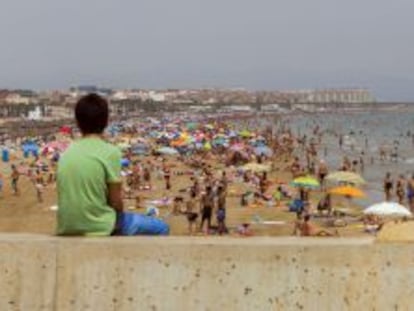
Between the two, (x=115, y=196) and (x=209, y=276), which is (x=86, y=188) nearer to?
(x=115, y=196)

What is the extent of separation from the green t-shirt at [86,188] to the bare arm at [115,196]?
0.02 metres

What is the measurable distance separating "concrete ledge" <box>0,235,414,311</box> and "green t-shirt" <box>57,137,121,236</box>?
248 mm

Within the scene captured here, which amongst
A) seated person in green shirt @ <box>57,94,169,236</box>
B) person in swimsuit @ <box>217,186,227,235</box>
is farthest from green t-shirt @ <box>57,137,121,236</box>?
person in swimsuit @ <box>217,186,227,235</box>

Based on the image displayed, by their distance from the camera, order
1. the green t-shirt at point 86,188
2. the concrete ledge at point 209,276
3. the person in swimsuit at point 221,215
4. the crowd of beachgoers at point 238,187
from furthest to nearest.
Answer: the crowd of beachgoers at point 238,187, the person in swimsuit at point 221,215, the green t-shirt at point 86,188, the concrete ledge at point 209,276

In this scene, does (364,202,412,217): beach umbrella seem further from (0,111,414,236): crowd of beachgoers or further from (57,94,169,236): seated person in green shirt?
(57,94,169,236): seated person in green shirt

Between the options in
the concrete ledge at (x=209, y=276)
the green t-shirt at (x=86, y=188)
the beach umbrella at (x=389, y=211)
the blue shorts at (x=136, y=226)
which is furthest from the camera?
the beach umbrella at (x=389, y=211)

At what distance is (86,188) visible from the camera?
403 cm

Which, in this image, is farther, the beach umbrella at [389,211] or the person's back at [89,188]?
the beach umbrella at [389,211]

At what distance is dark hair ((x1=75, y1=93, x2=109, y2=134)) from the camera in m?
4.13

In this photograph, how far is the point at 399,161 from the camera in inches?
2340

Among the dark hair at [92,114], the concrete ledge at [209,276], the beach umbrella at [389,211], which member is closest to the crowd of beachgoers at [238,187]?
the beach umbrella at [389,211]

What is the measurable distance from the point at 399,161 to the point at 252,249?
57149 mm

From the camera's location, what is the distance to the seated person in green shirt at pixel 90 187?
4016 millimetres

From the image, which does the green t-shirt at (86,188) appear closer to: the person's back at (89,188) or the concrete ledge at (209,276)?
the person's back at (89,188)
